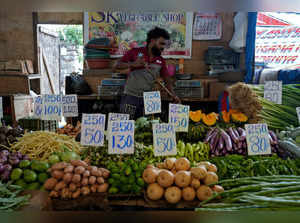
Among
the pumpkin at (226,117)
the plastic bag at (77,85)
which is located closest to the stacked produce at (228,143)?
the pumpkin at (226,117)

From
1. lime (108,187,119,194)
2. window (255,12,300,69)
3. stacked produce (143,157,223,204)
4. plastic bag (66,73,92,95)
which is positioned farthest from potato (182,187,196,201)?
plastic bag (66,73,92,95)

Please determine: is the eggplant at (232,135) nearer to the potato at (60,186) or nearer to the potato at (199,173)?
the potato at (199,173)

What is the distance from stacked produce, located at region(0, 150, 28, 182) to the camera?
195cm

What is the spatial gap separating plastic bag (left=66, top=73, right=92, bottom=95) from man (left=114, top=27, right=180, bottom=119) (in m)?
1.62

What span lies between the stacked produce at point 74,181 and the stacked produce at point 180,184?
33cm

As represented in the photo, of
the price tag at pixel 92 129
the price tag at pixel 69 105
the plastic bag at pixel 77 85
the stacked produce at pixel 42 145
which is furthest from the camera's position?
the plastic bag at pixel 77 85

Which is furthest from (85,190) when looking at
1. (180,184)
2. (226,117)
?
(226,117)

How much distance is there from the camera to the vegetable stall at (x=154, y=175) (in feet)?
5.16

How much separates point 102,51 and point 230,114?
12.1 ft

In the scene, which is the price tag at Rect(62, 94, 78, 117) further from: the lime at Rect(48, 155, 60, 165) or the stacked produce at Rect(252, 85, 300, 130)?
the stacked produce at Rect(252, 85, 300, 130)

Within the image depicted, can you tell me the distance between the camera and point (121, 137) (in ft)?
6.58

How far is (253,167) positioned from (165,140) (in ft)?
2.43

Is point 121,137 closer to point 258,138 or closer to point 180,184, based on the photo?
point 180,184

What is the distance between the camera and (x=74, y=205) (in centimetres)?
172
